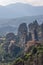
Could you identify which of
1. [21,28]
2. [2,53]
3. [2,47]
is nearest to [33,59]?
[2,53]

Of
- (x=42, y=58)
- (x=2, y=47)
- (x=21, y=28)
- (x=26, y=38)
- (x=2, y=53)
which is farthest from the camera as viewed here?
(x=21, y=28)

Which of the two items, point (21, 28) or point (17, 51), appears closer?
point (17, 51)

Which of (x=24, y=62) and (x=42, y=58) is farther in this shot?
(x=24, y=62)

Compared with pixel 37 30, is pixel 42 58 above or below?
below

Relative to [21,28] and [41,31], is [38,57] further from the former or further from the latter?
[21,28]

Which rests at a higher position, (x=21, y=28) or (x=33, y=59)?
(x=21, y=28)

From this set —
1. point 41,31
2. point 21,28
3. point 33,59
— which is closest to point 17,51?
point 41,31

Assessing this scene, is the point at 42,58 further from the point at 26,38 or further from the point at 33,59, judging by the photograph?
the point at 26,38

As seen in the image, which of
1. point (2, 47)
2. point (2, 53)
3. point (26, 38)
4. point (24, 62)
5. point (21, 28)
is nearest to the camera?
point (24, 62)

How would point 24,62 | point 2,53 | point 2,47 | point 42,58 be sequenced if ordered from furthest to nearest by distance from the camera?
point 2,47 → point 2,53 → point 24,62 → point 42,58
